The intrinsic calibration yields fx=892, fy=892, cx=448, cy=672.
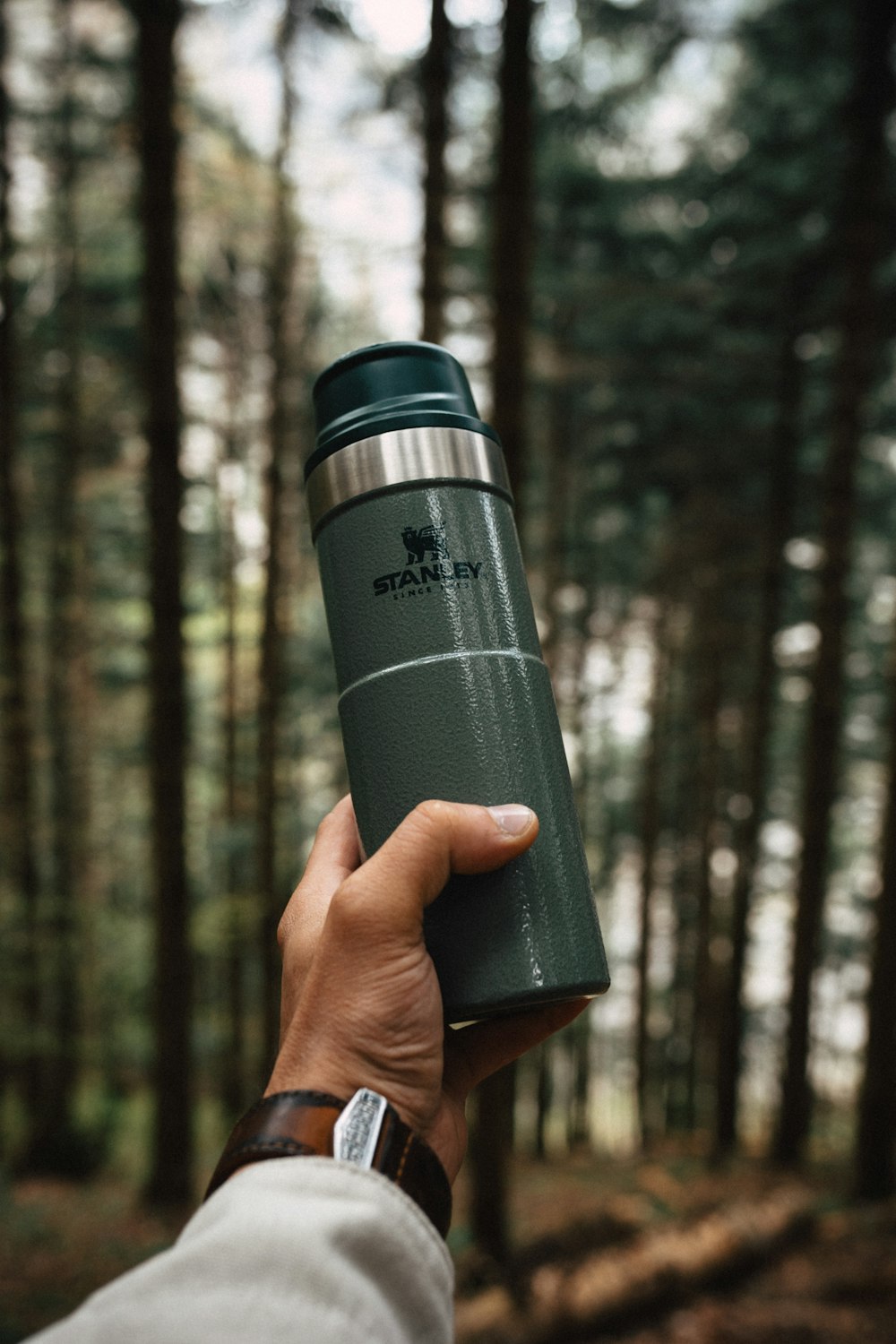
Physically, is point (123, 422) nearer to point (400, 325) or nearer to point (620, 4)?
point (400, 325)

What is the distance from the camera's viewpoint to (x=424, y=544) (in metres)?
1.49

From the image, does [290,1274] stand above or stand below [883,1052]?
above

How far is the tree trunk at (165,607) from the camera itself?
6.24m

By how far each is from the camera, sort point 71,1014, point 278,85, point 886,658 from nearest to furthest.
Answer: point 278,85
point 71,1014
point 886,658

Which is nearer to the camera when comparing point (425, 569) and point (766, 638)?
point (425, 569)

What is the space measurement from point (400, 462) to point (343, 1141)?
102 cm

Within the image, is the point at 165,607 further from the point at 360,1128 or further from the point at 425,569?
the point at 360,1128

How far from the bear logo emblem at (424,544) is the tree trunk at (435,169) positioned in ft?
17.7

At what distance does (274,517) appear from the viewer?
10758mm

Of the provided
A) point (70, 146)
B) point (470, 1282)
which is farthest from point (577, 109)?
point (470, 1282)

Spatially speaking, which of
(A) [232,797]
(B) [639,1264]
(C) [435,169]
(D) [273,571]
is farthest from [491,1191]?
(A) [232,797]

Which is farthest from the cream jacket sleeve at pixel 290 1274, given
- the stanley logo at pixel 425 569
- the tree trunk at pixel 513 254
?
the tree trunk at pixel 513 254

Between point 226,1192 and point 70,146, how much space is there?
11.7m

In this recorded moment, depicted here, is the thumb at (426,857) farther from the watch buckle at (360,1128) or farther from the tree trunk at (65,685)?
the tree trunk at (65,685)
